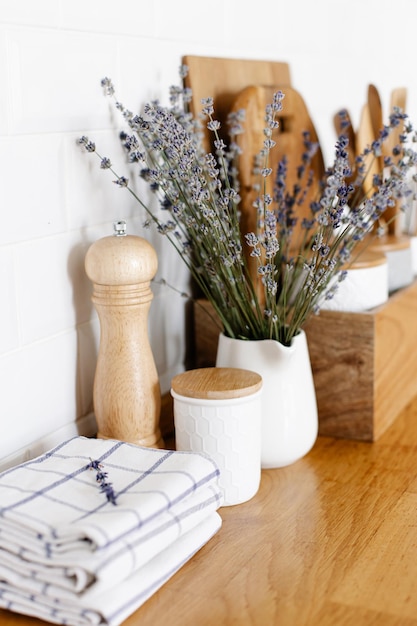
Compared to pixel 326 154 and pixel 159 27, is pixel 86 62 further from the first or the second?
pixel 326 154

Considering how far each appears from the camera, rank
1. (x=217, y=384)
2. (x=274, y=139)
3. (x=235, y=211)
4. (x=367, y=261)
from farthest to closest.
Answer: (x=274, y=139)
(x=367, y=261)
(x=235, y=211)
(x=217, y=384)

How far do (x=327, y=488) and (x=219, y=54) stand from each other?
64cm

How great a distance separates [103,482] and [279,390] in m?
0.30

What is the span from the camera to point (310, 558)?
0.84 metres

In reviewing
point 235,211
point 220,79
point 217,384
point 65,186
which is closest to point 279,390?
point 217,384

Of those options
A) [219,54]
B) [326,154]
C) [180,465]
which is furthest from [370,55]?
[180,465]

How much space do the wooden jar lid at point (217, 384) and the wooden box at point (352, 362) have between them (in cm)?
20

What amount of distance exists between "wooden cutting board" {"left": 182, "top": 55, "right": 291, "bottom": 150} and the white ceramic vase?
1.04 ft

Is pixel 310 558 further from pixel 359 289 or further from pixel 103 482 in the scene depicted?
pixel 359 289

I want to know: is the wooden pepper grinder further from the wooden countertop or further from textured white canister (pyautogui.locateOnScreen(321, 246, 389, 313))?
textured white canister (pyautogui.locateOnScreen(321, 246, 389, 313))

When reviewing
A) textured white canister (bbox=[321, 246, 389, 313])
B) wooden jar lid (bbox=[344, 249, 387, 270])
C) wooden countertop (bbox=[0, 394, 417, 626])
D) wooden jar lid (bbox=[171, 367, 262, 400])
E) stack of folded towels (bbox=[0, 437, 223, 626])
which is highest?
wooden jar lid (bbox=[344, 249, 387, 270])

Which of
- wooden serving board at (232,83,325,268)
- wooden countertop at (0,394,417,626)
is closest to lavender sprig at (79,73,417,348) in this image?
wooden serving board at (232,83,325,268)

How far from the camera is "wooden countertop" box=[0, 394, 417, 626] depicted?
75 centimetres

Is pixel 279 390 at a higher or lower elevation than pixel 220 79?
lower
